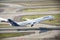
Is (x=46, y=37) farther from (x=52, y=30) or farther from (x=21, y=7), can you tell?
(x=21, y=7)

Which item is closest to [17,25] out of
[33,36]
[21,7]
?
[33,36]

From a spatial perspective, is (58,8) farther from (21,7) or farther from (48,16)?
(21,7)

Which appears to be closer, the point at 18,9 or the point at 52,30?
the point at 52,30

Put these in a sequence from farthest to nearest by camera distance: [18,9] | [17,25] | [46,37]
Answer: [18,9] < [17,25] < [46,37]

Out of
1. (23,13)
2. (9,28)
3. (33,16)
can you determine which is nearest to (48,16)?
(33,16)

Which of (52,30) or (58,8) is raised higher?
(58,8)

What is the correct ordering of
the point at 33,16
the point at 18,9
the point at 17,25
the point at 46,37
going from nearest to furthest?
1. the point at 46,37
2. the point at 17,25
3. the point at 33,16
4. the point at 18,9

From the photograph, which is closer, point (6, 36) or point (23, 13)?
point (6, 36)

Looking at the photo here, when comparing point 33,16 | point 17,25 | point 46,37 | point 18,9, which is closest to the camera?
point 46,37

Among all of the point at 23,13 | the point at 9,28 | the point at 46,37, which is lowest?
the point at 46,37
